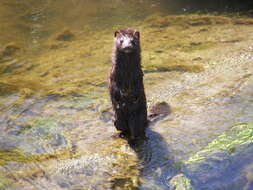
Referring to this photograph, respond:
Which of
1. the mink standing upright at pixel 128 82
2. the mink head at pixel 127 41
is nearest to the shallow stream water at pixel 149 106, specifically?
the mink standing upright at pixel 128 82

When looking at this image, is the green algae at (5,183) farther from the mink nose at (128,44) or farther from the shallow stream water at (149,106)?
the mink nose at (128,44)

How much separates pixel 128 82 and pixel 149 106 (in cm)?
113

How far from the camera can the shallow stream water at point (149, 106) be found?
3689 millimetres

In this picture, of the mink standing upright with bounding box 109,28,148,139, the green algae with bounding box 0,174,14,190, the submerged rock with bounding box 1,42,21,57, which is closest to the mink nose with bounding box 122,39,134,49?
the mink standing upright with bounding box 109,28,148,139

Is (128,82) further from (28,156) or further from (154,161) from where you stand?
(28,156)

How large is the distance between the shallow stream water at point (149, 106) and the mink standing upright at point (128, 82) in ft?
0.93

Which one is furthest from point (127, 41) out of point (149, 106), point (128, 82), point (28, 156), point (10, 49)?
point (10, 49)

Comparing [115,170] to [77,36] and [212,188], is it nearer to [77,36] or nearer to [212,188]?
[212,188]

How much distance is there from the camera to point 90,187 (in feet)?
11.7

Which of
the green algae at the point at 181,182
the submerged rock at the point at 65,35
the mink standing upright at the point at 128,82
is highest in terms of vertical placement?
the mink standing upright at the point at 128,82

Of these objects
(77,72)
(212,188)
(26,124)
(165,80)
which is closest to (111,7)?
(77,72)

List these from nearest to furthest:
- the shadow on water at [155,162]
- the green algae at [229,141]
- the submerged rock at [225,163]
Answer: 1. the submerged rock at [225,163]
2. the shadow on water at [155,162]
3. the green algae at [229,141]

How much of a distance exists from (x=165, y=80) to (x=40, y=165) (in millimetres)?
2550

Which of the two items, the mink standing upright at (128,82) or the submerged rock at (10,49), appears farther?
the submerged rock at (10,49)
